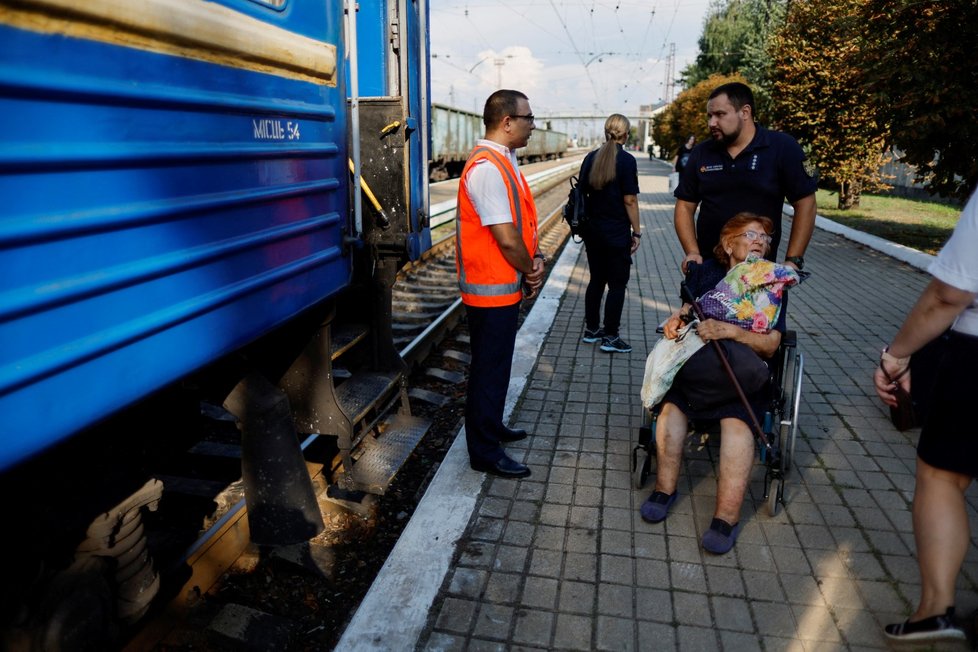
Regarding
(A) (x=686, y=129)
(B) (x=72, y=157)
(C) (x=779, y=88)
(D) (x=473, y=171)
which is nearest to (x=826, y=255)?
(C) (x=779, y=88)

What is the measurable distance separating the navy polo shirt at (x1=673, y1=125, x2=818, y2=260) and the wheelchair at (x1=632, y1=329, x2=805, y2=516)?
27.6 inches

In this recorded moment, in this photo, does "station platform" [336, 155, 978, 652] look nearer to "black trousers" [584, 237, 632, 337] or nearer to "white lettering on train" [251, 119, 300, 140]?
"black trousers" [584, 237, 632, 337]

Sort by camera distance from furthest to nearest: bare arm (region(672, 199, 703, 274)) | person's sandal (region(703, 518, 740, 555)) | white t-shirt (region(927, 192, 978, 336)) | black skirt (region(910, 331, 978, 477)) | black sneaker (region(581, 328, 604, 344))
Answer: black sneaker (region(581, 328, 604, 344)), bare arm (region(672, 199, 703, 274)), person's sandal (region(703, 518, 740, 555)), black skirt (region(910, 331, 978, 477)), white t-shirt (region(927, 192, 978, 336))

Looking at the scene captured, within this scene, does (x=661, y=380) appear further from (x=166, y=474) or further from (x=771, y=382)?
(x=166, y=474)

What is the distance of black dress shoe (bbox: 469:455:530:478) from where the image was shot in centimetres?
400

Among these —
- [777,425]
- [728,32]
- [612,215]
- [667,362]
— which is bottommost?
[777,425]

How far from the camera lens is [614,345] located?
6316 mm

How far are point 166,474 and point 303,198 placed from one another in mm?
1761

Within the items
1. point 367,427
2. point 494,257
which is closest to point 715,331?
point 494,257

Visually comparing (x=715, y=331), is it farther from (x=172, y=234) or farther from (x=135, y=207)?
(x=135, y=207)

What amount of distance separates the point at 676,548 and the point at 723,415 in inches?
25.7

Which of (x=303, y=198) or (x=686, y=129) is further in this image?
(x=686, y=129)

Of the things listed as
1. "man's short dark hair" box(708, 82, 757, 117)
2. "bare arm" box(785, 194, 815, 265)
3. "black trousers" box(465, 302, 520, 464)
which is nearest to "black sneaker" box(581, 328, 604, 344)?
"bare arm" box(785, 194, 815, 265)

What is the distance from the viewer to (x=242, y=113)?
2559 millimetres
